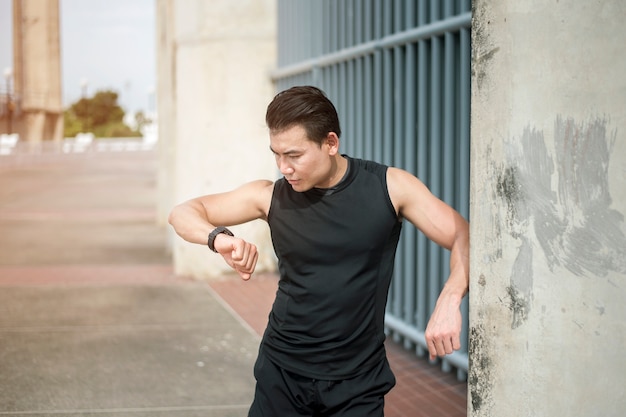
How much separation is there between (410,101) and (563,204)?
3.15 meters

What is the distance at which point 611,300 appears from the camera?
243 centimetres

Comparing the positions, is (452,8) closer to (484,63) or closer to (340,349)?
(484,63)

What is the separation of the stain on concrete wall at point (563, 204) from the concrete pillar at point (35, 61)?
5599cm

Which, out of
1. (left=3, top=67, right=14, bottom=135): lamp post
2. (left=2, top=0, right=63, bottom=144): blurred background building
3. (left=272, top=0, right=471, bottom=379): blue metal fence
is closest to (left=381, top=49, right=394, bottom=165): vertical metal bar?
(left=272, top=0, right=471, bottom=379): blue metal fence

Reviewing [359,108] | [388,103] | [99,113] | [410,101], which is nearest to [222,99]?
[359,108]

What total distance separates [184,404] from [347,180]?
2.55 m

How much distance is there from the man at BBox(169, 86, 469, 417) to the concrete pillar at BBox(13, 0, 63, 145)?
182 feet

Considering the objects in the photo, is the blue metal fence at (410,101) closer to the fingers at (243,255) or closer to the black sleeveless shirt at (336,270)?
the black sleeveless shirt at (336,270)

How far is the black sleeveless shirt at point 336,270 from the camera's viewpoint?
8.82ft

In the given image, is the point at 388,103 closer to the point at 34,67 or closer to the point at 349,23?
the point at 349,23

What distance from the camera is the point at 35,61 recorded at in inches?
2247

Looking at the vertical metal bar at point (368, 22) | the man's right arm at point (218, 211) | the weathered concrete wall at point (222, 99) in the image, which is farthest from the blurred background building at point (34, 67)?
the man's right arm at point (218, 211)

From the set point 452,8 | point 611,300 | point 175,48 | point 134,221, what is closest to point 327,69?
point 452,8

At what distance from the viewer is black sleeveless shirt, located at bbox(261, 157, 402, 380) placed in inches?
106
